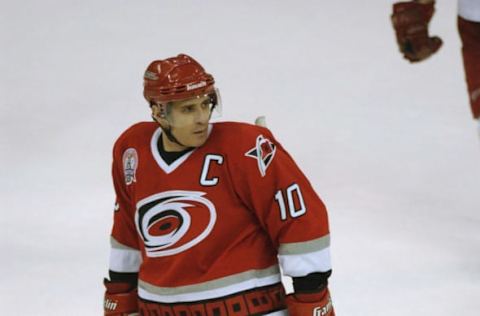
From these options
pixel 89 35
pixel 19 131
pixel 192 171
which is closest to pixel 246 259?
pixel 192 171

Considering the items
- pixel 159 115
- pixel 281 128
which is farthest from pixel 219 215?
pixel 281 128

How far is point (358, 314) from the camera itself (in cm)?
348

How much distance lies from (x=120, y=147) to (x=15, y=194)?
6.46ft

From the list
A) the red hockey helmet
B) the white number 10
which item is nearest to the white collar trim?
the red hockey helmet

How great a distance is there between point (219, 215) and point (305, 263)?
200mm

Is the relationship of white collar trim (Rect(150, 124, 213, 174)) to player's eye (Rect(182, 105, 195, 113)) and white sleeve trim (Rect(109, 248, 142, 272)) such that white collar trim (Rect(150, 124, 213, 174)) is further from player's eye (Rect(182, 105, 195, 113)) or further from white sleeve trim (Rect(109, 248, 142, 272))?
white sleeve trim (Rect(109, 248, 142, 272))

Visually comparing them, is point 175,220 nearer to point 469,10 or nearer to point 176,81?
point 176,81

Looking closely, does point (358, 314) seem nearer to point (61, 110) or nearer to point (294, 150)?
point (294, 150)

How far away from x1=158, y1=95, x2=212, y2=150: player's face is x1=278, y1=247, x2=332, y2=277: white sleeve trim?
0.30m

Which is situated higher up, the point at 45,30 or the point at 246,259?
the point at 45,30

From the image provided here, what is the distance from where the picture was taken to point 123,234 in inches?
102

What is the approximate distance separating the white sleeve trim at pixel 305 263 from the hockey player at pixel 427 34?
0.42 metres

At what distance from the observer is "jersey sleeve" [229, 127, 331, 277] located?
7.55ft

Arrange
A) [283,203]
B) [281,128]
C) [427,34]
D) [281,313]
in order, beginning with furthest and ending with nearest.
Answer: [281,128] → [281,313] → [283,203] → [427,34]
